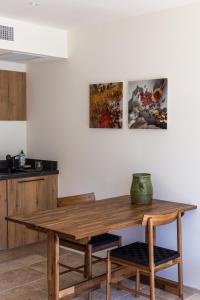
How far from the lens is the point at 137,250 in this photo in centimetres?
338

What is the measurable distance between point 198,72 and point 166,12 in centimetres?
66

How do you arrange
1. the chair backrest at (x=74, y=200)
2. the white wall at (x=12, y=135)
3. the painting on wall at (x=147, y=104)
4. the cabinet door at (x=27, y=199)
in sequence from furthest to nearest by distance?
the white wall at (x=12, y=135) → the cabinet door at (x=27, y=199) → the painting on wall at (x=147, y=104) → the chair backrest at (x=74, y=200)

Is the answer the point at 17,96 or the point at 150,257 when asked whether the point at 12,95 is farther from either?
the point at 150,257

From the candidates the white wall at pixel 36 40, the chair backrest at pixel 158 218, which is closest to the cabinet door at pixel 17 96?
the white wall at pixel 36 40

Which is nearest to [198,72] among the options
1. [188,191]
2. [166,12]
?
[166,12]

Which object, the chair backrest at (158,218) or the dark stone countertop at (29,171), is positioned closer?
the chair backrest at (158,218)

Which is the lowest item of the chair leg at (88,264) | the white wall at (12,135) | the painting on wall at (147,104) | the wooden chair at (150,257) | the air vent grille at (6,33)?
the chair leg at (88,264)

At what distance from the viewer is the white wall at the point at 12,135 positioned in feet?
17.7

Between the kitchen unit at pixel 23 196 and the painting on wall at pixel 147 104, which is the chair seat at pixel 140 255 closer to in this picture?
the painting on wall at pixel 147 104

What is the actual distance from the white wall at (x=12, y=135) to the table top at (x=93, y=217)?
2070 mm

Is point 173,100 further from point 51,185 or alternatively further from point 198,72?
point 51,185

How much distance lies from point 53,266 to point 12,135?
2.78m

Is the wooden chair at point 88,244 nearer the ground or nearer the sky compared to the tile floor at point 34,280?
nearer the sky

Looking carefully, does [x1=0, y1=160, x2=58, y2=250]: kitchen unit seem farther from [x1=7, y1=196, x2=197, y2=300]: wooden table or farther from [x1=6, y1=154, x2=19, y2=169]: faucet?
[x1=7, y1=196, x2=197, y2=300]: wooden table
